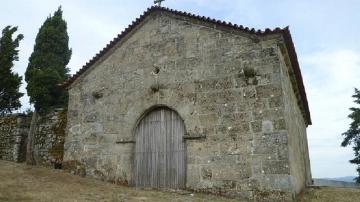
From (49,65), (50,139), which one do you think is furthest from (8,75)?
(50,139)

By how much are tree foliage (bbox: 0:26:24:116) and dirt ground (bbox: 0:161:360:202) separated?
4.74 meters

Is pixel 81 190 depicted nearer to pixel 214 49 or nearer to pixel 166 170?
pixel 166 170

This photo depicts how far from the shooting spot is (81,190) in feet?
27.7

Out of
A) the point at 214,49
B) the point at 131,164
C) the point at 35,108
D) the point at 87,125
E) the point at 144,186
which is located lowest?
the point at 144,186

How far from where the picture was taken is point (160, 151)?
9.88 m

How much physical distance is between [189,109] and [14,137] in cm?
718

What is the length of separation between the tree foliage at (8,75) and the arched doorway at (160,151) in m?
7.04

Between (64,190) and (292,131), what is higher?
(292,131)

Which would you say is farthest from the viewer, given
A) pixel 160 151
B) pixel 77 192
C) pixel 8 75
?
pixel 8 75

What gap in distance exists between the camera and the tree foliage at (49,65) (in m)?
13.1

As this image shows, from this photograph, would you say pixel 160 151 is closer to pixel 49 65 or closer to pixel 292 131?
pixel 292 131

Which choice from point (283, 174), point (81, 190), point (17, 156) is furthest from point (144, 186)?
point (17, 156)

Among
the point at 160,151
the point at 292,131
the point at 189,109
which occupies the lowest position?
the point at 160,151

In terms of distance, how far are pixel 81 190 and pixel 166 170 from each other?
241cm
